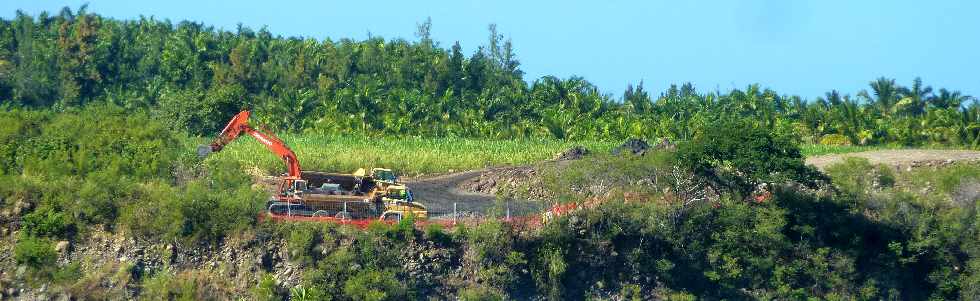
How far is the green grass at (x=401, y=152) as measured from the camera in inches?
1882

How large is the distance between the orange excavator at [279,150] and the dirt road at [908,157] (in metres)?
17.5

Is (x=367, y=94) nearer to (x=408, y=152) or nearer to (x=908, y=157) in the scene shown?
(x=408, y=152)

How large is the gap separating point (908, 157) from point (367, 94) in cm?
2484

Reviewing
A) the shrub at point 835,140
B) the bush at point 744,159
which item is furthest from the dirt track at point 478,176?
the shrub at point 835,140

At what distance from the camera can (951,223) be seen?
1585 inches

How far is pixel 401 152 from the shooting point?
5222cm

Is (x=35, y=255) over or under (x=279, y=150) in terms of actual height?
under

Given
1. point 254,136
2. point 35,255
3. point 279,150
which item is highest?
point 254,136

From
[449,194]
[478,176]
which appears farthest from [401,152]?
[449,194]

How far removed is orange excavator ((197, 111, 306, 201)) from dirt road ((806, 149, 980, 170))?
1747 cm

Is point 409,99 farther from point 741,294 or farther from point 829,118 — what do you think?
point 741,294

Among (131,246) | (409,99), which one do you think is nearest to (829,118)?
(409,99)

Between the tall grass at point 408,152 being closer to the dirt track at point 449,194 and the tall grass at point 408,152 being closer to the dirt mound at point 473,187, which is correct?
the dirt track at point 449,194

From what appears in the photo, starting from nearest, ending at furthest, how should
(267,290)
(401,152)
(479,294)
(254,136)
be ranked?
(267,290)
(479,294)
(254,136)
(401,152)
